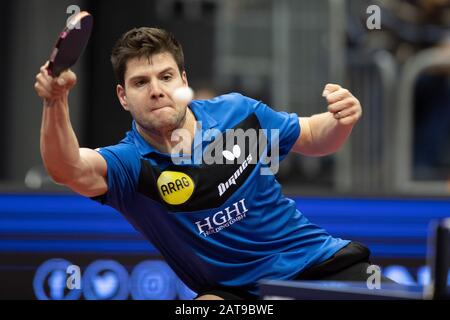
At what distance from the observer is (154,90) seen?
3.40m

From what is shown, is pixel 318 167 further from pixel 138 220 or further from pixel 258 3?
pixel 138 220

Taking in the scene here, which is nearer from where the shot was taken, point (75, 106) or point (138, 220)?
point (138, 220)

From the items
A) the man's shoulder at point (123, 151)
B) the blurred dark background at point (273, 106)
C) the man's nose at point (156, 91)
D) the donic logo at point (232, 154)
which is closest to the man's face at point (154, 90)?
the man's nose at point (156, 91)

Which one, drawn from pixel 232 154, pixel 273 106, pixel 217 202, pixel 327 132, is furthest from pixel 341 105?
pixel 273 106

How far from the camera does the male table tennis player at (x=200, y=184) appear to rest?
3.45 meters

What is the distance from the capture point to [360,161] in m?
6.60

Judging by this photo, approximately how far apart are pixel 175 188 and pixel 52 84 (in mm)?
686

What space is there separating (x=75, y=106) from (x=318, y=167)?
2.04m

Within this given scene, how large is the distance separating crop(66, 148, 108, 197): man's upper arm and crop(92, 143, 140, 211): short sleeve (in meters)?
0.02

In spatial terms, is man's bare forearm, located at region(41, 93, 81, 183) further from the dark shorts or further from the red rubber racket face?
the dark shorts

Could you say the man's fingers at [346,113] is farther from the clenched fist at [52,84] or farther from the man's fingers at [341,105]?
the clenched fist at [52,84]

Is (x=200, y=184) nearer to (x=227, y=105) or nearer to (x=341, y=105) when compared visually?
(x=227, y=105)
